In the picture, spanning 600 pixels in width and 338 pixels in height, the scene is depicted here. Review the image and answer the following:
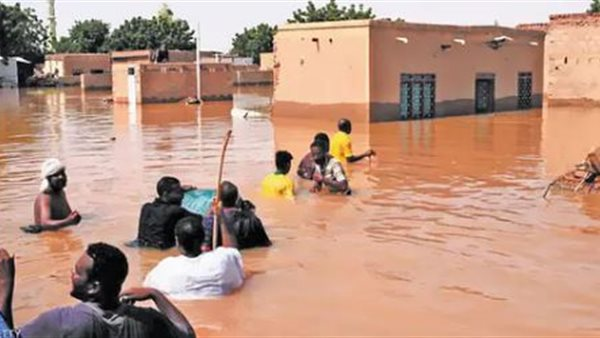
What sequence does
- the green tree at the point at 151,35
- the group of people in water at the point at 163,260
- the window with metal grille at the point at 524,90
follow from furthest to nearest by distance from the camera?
the green tree at the point at 151,35, the window with metal grille at the point at 524,90, the group of people in water at the point at 163,260

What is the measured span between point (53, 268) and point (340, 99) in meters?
18.8

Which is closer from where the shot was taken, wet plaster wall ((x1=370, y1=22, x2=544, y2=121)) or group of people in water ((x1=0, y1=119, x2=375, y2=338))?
group of people in water ((x1=0, y1=119, x2=375, y2=338))

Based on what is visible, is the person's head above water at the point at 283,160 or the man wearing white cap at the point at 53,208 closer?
the man wearing white cap at the point at 53,208

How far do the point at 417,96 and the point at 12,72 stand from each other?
4702cm

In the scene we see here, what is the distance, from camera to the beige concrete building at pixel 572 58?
32.3m

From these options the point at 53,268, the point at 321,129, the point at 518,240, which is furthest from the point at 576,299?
the point at 321,129

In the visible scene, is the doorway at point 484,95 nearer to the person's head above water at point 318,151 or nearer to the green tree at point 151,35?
the person's head above water at point 318,151

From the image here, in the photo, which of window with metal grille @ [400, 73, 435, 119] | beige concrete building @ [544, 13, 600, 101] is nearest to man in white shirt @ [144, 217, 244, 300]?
window with metal grille @ [400, 73, 435, 119]

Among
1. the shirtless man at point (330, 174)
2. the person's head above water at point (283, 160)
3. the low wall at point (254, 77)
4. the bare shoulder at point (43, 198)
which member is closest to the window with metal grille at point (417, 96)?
the shirtless man at point (330, 174)

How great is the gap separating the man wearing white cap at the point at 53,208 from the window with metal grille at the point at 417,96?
60.3 ft

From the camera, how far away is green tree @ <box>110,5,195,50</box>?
7000cm

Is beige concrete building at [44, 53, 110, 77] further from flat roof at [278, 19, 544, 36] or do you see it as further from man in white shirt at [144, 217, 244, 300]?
man in white shirt at [144, 217, 244, 300]

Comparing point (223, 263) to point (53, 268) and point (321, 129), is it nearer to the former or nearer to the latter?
point (53, 268)

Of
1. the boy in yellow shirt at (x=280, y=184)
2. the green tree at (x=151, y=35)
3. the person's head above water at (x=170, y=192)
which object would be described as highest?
the green tree at (x=151, y=35)
